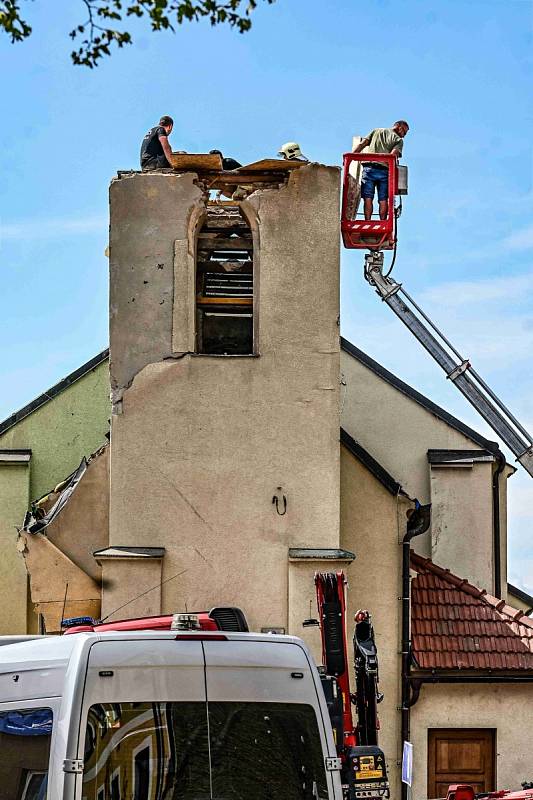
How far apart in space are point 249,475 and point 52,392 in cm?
1011

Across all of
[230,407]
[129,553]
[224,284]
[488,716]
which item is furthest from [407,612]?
[224,284]

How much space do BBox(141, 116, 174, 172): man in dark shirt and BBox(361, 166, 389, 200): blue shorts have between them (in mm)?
3146

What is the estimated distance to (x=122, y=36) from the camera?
27.2ft

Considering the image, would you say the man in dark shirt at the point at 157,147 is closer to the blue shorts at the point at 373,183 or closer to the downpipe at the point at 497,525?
the blue shorts at the point at 373,183

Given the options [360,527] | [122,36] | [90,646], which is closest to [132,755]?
[90,646]

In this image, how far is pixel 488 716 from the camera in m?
21.2

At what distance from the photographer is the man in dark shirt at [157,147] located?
20.9 m

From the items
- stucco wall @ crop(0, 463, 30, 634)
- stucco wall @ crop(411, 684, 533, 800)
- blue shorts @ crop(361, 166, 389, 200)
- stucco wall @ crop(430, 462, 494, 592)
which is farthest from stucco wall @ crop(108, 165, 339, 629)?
stucco wall @ crop(0, 463, 30, 634)

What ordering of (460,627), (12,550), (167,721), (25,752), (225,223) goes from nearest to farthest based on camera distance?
(167,721), (25,752), (225,223), (460,627), (12,550)

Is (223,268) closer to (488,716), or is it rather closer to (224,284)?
(224,284)

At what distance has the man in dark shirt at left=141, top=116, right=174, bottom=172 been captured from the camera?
68.5 ft

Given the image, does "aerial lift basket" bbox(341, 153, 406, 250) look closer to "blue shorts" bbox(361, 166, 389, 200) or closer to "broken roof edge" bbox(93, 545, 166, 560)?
"blue shorts" bbox(361, 166, 389, 200)

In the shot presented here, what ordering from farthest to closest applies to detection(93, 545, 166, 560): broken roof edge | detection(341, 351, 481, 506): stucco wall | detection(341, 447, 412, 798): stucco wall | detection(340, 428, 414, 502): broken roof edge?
detection(341, 351, 481, 506): stucco wall < detection(340, 428, 414, 502): broken roof edge < detection(341, 447, 412, 798): stucco wall < detection(93, 545, 166, 560): broken roof edge

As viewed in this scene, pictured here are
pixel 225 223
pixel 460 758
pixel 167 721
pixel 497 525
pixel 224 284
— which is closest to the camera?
pixel 167 721
